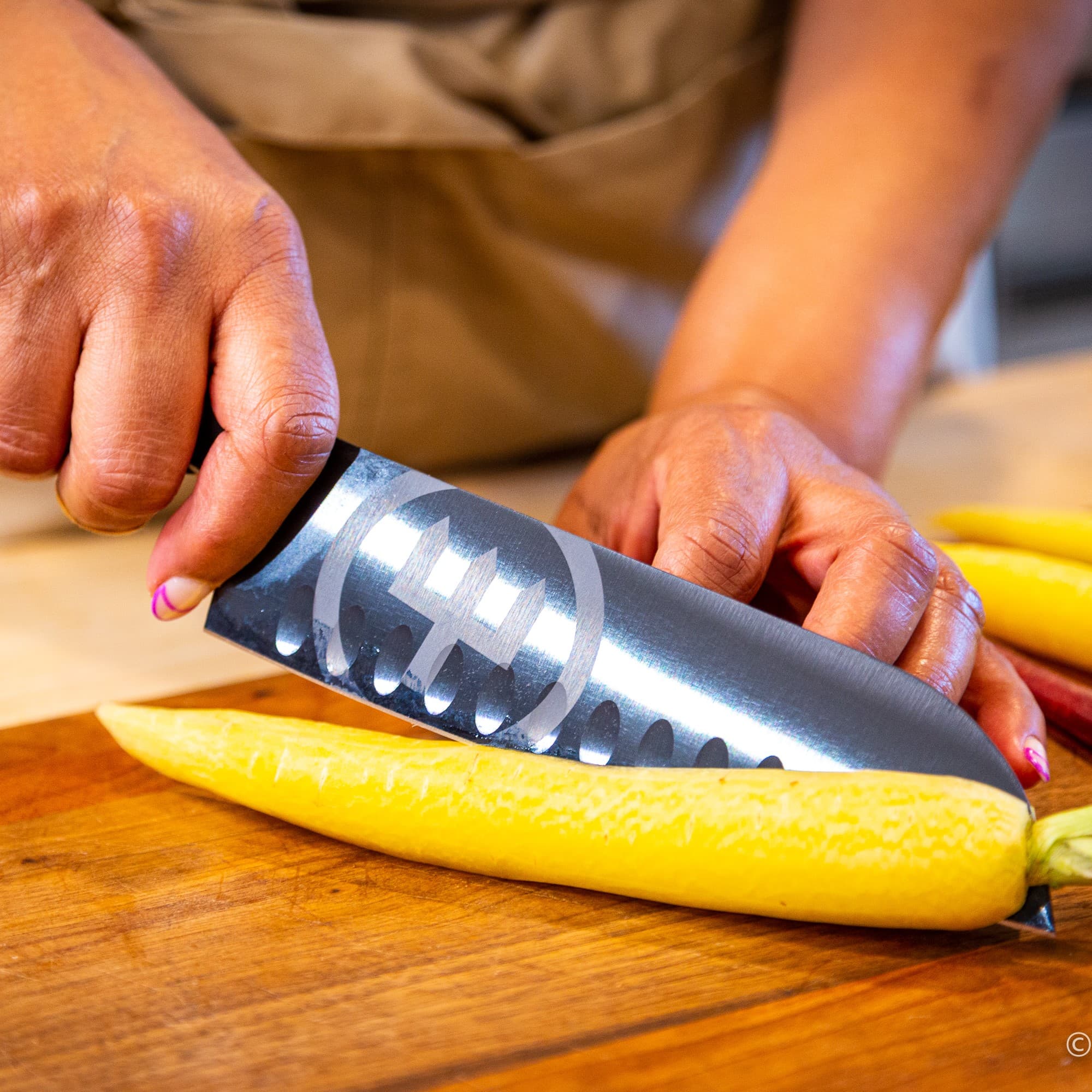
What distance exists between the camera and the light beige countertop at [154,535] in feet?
3.91

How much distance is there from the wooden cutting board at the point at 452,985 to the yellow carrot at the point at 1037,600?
0.37 metres

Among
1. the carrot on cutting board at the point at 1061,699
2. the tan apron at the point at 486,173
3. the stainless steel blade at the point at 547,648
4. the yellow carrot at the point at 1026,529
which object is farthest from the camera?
the tan apron at the point at 486,173

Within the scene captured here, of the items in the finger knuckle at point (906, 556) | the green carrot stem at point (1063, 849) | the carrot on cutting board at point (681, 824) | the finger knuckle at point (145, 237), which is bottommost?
the carrot on cutting board at point (681, 824)

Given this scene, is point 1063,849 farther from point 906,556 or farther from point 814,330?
point 814,330

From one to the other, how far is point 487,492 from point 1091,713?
981 mm

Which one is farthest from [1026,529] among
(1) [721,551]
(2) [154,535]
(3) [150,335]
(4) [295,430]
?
(2) [154,535]

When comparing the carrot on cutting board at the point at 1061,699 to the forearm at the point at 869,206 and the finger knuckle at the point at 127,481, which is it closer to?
the forearm at the point at 869,206

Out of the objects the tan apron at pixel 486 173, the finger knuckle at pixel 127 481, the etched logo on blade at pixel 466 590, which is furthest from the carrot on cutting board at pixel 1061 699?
the tan apron at pixel 486 173

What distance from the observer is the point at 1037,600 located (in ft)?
3.63

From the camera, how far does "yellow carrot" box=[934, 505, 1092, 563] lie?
1188 millimetres

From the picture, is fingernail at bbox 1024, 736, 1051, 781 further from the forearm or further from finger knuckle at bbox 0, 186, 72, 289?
finger knuckle at bbox 0, 186, 72, 289

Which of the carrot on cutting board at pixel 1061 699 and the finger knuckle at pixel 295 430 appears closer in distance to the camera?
the finger knuckle at pixel 295 430

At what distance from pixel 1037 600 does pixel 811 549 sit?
33 cm

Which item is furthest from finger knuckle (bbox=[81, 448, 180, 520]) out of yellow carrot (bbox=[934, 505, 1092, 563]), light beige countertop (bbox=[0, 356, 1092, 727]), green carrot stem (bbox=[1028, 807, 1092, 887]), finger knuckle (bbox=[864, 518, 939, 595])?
yellow carrot (bbox=[934, 505, 1092, 563])
